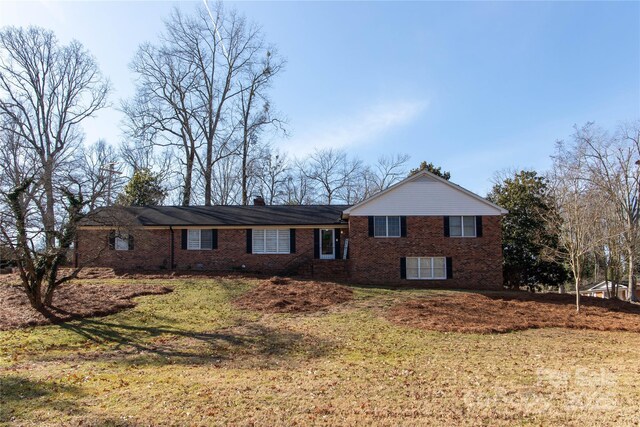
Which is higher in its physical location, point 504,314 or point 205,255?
point 205,255

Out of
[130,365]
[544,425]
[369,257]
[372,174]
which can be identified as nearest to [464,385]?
[544,425]

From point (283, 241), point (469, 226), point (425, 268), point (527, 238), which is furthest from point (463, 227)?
point (283, 241)

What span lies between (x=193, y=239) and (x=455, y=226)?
542 inches

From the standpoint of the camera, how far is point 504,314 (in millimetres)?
15633

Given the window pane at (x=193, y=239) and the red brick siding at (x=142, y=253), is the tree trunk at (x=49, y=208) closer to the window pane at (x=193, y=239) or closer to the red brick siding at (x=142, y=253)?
the red brick siding at (x=142, y=253)

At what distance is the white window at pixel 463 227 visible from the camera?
77.0 ft

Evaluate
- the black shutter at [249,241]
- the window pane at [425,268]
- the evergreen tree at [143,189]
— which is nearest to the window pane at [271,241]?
the black shutter at [249,241]

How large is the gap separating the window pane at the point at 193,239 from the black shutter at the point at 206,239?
0.21 meters

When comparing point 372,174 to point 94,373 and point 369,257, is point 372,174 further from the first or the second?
point 94,373

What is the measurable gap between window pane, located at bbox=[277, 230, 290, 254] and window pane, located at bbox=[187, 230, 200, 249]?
4416 mm

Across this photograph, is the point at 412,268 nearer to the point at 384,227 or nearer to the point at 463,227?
the point at 384,227

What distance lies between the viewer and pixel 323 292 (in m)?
18.0

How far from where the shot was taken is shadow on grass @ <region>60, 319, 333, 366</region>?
9969 mm

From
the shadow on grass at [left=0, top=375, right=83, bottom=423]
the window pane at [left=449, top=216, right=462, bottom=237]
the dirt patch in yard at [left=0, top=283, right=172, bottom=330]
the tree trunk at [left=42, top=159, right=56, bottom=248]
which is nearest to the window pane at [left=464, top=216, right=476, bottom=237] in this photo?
the window pane at [left=449, top=216, right=462, bottom=237]
